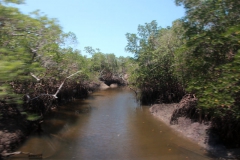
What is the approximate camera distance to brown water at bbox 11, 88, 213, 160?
856 centimetres

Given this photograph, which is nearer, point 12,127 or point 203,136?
point 12,127

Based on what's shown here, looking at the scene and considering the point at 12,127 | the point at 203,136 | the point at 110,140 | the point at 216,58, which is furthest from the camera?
the point at 110,140

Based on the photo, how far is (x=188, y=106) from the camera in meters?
11.6

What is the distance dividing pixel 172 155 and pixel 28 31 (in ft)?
21.4

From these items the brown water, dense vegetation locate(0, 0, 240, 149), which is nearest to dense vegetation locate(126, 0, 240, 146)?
dense vegetation locate(0, 0, 240, 149)

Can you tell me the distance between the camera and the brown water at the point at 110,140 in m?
8.56

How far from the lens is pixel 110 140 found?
10.4m

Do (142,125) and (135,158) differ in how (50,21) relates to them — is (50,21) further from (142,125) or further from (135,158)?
(142,125)

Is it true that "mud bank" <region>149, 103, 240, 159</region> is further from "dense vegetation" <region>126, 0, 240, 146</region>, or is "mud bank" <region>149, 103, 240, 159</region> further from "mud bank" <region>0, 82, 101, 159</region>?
"mud bank" <region>0, 82, 101, 159</region>

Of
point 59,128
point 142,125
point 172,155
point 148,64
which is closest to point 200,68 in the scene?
point 172,155

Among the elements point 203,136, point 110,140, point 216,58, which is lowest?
point 110,140

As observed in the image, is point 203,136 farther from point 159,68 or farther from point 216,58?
point 159,68

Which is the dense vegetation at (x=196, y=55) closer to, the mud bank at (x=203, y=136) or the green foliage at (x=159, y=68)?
the mud bank at (x=203, y=136)

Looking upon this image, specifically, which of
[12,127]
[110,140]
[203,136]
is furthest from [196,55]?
[12,127]
